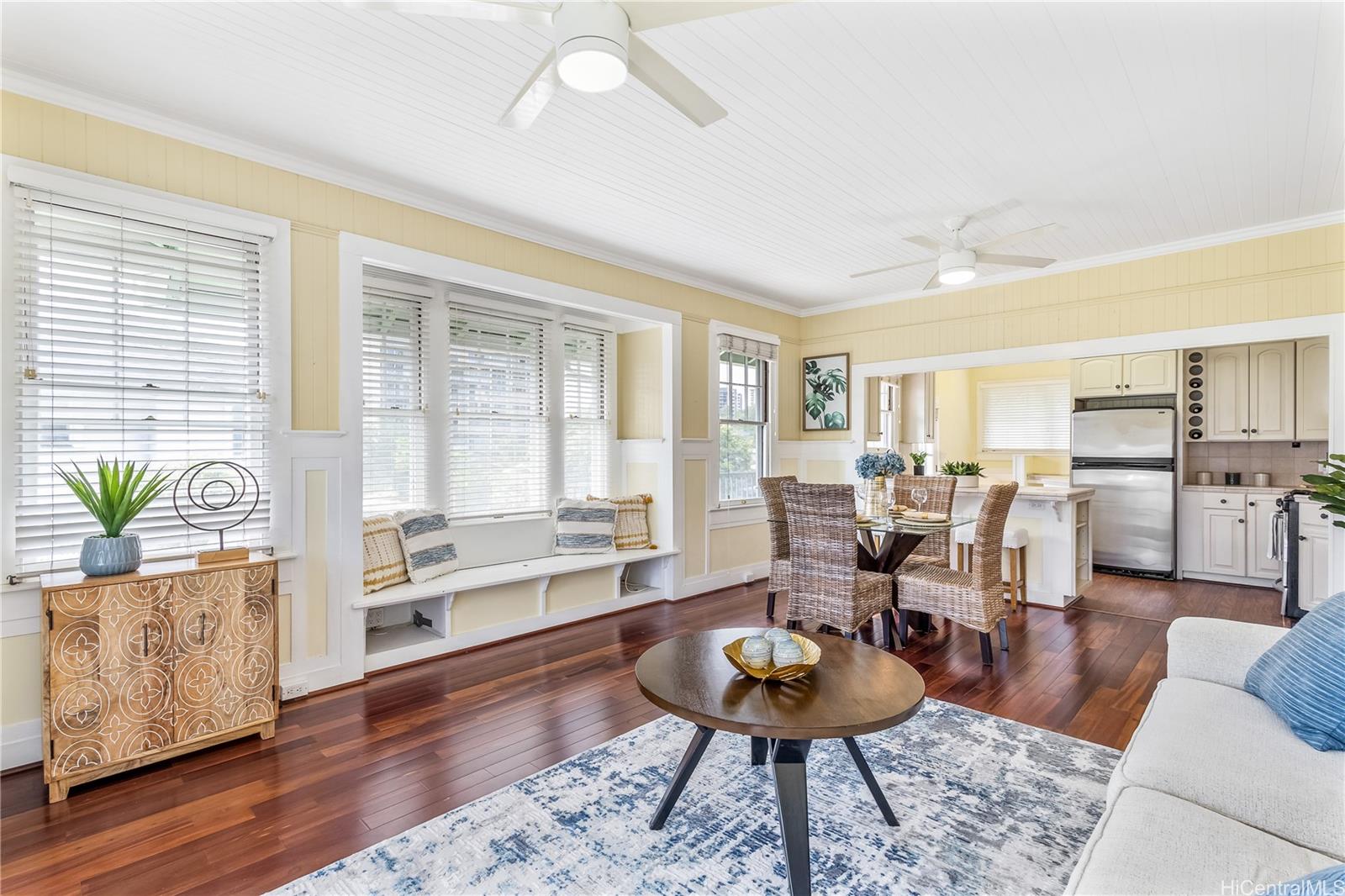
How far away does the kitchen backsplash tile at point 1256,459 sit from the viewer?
5.69m

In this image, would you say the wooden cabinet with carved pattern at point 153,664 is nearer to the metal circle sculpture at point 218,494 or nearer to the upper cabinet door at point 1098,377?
the metal circle sculpture at point 218,494

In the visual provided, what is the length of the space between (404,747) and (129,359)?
213 cm

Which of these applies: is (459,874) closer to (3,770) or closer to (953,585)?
(3,770)

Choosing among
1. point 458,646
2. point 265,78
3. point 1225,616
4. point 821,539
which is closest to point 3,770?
point 458,646

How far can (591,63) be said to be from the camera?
1.72 metres

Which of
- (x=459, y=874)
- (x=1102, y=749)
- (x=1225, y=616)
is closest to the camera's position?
(x=459, y=874)

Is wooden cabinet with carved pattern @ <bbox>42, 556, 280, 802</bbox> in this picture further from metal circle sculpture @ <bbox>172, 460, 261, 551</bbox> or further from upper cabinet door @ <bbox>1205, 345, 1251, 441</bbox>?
upper cabinet door @ <bbox>1205, 345, 1251, 441</bbox>

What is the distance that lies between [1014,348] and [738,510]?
9.14 ft

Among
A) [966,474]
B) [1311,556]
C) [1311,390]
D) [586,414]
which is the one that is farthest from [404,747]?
[1311,390]

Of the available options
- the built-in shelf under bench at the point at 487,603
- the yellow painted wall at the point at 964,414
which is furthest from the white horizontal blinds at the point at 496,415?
the yellow painted wall at the point at 964,414

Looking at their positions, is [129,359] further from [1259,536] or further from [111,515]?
[1259,536]

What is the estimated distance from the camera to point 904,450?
7.46 meters

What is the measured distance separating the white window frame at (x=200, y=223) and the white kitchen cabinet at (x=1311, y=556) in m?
6.95

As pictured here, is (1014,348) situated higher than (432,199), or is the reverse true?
(432,199)
